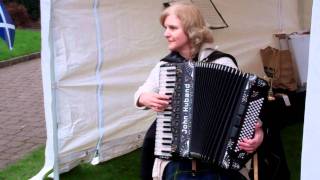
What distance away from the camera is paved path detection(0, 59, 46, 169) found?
16.7 ft

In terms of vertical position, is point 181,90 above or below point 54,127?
above

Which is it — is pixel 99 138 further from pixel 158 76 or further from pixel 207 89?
pixel 207 89

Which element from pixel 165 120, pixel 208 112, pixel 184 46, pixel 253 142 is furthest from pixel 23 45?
pixel 253 142

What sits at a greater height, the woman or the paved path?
the woman

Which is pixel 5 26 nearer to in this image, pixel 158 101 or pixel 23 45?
pixel 158 101

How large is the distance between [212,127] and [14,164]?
2780mm

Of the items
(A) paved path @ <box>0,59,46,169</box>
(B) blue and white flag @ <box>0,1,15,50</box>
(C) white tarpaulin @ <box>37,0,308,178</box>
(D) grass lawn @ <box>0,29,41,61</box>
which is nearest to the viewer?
(B) blue and white flag @ <box>0,1,15,50</box>

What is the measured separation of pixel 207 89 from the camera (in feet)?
7.88

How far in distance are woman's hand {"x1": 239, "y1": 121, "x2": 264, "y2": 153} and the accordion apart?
0.02 meters

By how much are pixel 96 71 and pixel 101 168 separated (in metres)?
0.93

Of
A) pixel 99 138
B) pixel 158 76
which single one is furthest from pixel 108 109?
pixel 158 76

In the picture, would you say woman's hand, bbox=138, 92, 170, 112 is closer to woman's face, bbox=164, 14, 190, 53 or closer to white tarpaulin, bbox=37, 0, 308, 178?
woman's face, bbox=164, 14, 190, 53

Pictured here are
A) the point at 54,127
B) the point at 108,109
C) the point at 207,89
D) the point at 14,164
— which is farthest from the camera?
the point at 14,164

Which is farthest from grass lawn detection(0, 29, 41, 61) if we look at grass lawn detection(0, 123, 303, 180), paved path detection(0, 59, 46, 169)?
A: grass lawn detection(0, 123, 303, 180)
